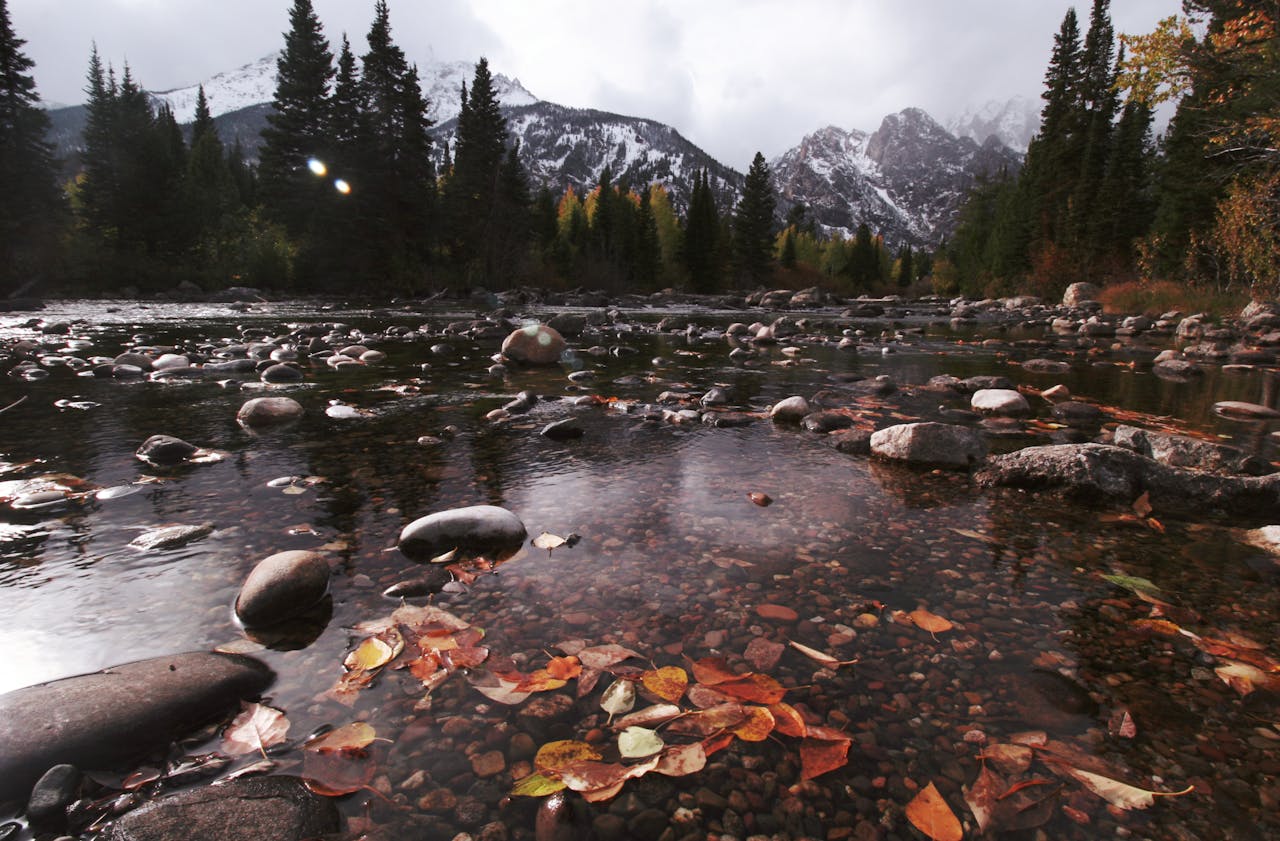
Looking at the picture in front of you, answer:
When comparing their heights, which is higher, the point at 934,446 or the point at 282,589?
the point at 934,446

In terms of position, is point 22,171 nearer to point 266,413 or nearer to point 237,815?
point 266,413

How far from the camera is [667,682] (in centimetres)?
194

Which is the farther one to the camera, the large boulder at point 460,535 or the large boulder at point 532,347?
the large boulder at point 532,347

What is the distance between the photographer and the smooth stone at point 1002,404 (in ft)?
21.4

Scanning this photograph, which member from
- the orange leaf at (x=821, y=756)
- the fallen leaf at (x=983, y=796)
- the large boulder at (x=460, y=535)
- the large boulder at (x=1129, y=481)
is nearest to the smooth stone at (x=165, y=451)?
the large boulder at (x=460, y=535)

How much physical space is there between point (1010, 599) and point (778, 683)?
4.28 feet

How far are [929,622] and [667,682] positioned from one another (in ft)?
3.76

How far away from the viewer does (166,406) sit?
20.5ft

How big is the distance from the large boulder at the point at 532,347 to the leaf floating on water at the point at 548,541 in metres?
7.69

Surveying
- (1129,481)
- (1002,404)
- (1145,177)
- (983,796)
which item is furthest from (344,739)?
(1145,177)

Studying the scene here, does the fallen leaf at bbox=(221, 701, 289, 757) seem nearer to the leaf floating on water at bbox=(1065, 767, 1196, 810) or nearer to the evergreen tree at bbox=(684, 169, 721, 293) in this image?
the leaf floating on water at bbox=(1065, 767, 1196, 810)

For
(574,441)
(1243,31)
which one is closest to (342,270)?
(574,441)

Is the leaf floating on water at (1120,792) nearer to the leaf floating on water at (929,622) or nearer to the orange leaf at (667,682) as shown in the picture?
the leaf floating on water at (929,622)

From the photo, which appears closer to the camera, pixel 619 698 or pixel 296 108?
pixel 619 698
